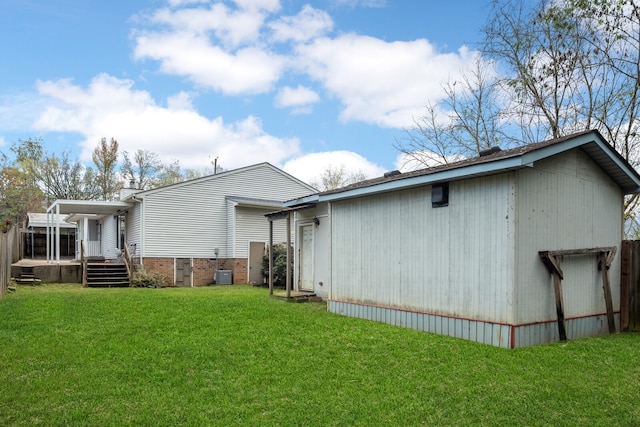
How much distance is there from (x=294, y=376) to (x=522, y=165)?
170 inches

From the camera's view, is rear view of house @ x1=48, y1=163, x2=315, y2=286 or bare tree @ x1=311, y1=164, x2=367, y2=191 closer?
rear view of house @ x1=48, y1=163, x2=315, y2=286

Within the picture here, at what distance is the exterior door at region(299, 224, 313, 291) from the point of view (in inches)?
552

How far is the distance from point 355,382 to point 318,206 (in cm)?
863

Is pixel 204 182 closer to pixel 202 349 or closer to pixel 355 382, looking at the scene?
pixel 202 349

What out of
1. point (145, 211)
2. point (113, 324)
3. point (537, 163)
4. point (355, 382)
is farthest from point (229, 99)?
point (355, 382)

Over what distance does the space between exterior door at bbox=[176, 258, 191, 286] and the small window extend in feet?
44.8

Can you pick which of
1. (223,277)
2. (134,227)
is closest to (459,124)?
(223,277)

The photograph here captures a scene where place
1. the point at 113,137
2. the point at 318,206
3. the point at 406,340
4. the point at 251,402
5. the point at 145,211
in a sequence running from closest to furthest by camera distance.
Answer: the point at 251,402 → the point at 406,340 → the point at 318,206 → the point at 145,211 → the point at 113,137

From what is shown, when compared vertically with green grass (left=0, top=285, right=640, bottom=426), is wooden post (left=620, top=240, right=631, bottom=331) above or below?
above

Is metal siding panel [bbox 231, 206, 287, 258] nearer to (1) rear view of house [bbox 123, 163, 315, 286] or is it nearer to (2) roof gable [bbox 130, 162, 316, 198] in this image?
(1) rear view of house [bbox 123, 163, 315, 286]

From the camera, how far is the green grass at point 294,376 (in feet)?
14.1

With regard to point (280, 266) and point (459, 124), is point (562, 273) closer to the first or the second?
point (280, 266)

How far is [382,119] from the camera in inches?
762

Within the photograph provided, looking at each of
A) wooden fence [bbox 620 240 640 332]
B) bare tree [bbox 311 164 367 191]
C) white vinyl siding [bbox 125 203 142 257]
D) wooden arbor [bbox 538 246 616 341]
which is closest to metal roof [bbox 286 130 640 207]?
wooden fence [bbox 620 240 640 332]
